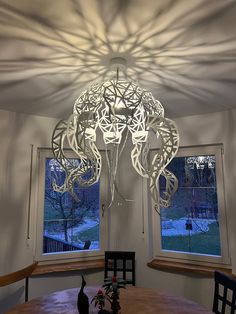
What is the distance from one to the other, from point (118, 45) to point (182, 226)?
6.97 ft

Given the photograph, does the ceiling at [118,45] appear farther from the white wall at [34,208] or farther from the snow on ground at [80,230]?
the snow on ground at [80,230]

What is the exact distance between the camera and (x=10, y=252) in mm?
2559

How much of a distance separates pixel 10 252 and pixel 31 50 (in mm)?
1957

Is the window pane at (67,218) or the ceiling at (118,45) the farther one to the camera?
the window pane at (67,218)

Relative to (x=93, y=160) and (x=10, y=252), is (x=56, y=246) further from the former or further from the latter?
(x=93, y=160)

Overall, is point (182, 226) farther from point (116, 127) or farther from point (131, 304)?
point (116, 127)

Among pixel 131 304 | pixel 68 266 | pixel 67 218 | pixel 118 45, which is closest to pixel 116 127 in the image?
pixel 118 45

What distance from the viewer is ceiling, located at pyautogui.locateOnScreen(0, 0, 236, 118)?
1.13 metres

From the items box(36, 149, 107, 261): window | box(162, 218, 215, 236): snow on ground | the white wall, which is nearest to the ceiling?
the white wall

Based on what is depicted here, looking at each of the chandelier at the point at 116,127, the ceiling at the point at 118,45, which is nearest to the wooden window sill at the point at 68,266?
the chandelier at the point at 116,127

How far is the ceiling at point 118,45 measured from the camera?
1.13 m

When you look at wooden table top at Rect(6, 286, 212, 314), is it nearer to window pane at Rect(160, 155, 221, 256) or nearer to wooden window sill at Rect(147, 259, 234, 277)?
wooden window sill at Rect(147, 259, 234, 277)

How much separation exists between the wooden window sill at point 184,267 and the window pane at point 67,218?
2.29 feet

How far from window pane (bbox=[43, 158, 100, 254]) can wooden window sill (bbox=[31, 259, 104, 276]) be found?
155 mm
